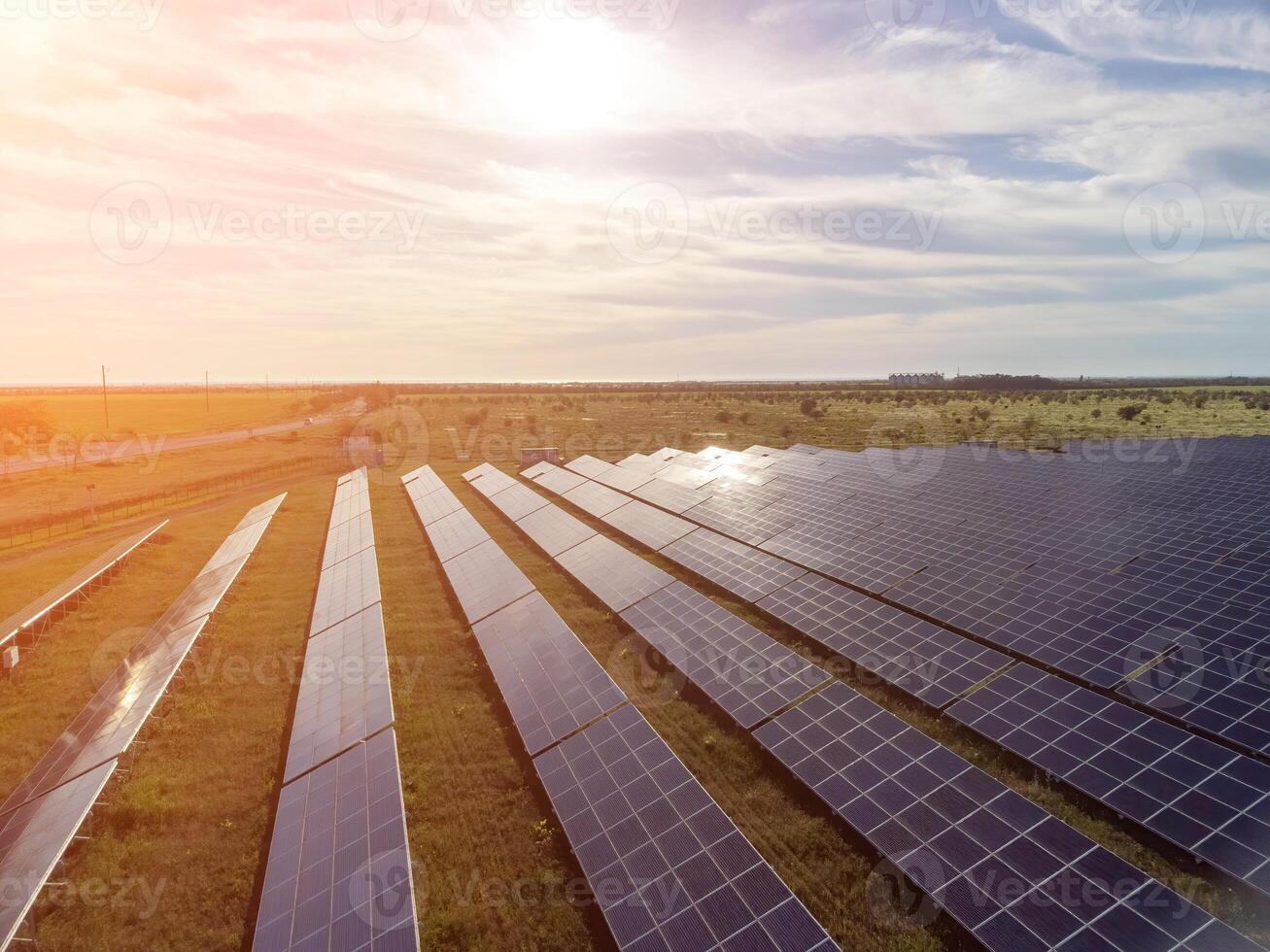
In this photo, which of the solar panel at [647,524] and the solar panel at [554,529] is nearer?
the solar panel at [647,524]

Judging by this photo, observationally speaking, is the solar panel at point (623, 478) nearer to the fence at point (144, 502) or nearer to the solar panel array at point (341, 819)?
the solar panel array at point (341, 819)

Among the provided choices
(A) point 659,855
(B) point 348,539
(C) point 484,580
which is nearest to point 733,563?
(C) point 484,580

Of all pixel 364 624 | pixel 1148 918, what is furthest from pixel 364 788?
pixel 1148 918

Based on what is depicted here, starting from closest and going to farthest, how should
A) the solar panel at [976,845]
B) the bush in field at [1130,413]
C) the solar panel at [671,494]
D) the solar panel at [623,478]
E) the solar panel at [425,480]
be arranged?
1. the solar panel at [976,845]
2. the solar panel at [671,494]
3. the solar panel at [623,478]
4. the solar panel at [425,480]
5. the bush in field at [1130,413]

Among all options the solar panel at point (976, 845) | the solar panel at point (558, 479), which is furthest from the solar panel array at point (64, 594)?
the solar panel at point (976, 845)

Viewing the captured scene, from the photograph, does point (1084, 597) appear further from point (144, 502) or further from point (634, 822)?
point (144, 502)

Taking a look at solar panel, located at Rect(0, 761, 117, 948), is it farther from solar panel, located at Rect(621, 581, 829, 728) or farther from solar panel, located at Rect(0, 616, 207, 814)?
solar panel, located at Rect(621, 581, 829, 728)
